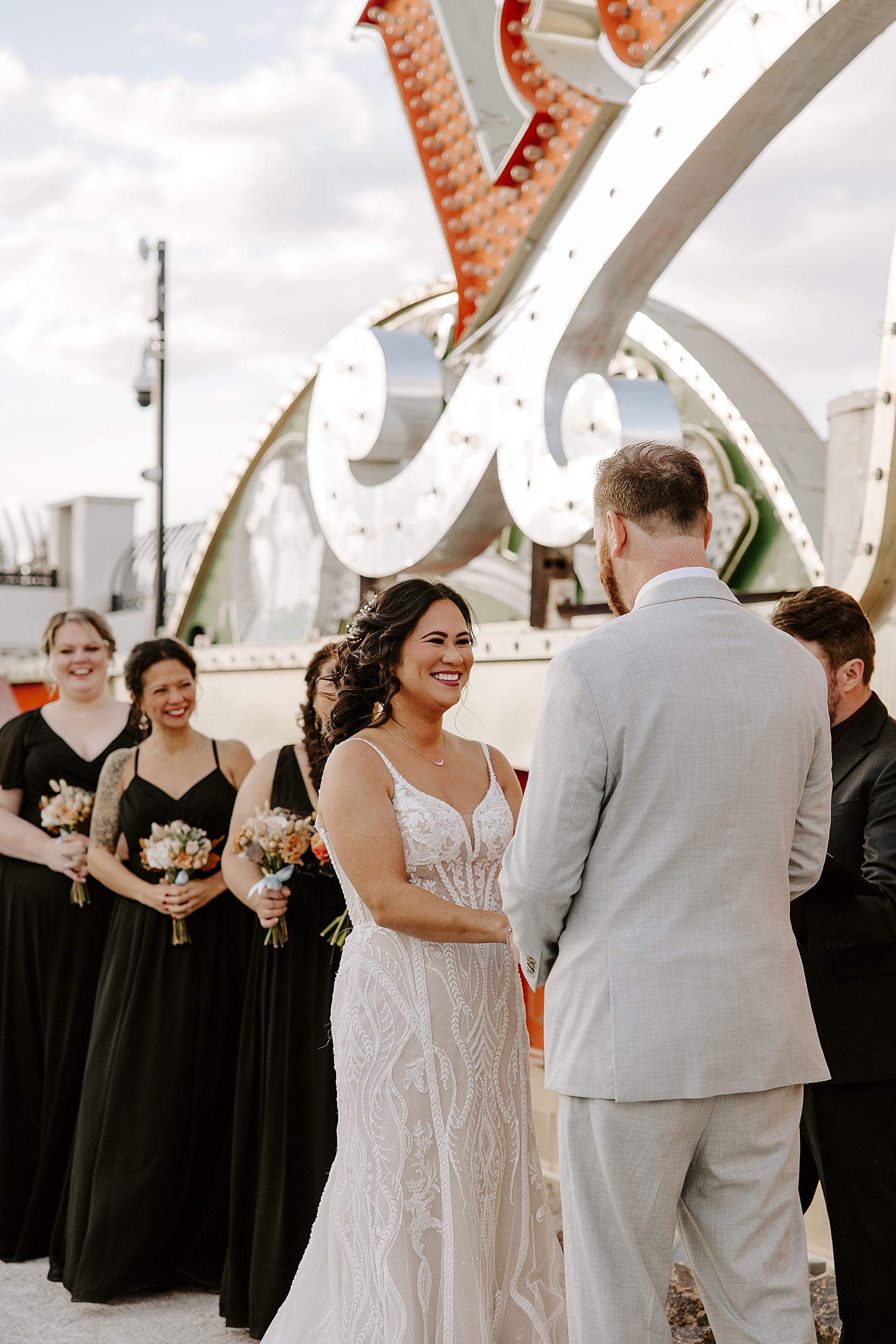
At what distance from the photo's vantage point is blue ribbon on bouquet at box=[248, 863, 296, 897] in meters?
4.37

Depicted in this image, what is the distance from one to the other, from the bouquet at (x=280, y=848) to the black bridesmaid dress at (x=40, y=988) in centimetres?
122

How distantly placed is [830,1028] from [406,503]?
3.00 meters

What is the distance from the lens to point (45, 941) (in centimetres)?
541

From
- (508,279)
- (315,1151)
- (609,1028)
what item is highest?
(508,279)

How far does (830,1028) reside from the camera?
11.1 ft

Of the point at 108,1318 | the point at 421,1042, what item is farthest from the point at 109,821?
the point at 421,1042

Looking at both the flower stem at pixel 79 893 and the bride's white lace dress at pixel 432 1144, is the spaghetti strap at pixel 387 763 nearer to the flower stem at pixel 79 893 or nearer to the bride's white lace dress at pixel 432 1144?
the bride's white lace dress at pixel 432 1144

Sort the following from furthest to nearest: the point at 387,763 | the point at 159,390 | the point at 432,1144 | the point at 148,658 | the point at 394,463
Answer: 1. the point at 159,390
2. the point at 394,463
3. the point at 148,658
4. the point at 387,763
5. the point at 432,1144

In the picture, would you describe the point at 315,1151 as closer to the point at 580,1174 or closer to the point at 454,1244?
the point at 454,1244

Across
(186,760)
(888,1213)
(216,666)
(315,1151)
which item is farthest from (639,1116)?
(216,666)

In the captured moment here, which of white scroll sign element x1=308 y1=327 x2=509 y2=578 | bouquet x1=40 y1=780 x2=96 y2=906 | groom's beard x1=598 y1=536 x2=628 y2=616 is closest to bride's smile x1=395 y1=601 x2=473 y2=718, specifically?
groom's beard x1=598 y1=536 x2=628 y2=616

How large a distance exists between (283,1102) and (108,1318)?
1.01 m

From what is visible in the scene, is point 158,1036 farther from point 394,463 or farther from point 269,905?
point 394,463

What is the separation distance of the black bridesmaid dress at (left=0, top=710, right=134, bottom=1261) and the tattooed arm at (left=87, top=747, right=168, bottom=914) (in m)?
0.33
